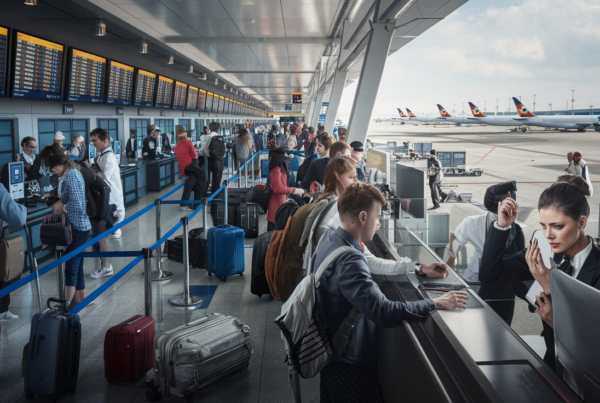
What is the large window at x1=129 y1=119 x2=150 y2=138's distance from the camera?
47.7 ft

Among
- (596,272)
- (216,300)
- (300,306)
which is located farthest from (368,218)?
(216,300)

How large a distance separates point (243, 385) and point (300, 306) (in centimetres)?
166

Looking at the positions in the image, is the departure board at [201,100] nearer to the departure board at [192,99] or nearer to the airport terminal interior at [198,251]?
the departure board at [192,99]

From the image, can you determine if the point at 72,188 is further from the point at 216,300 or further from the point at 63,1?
the point at 63,1

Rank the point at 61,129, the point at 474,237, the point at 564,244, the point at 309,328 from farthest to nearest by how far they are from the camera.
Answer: the point at 61,129 → the point at 474,237 → the point at 309,328 → the point at 564,244

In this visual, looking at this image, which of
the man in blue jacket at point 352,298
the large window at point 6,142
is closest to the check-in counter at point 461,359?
the man in blue jacket at point 352,298

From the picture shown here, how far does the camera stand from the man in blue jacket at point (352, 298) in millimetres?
2178

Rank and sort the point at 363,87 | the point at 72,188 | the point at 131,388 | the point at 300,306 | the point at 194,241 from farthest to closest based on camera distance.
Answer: the point at 363,87, the point at 194,241, the point at 72,188, the point at 131,388, the point at 300,306

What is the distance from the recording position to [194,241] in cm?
646

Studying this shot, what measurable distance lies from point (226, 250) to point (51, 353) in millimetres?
2907

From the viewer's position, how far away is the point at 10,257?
168 inches

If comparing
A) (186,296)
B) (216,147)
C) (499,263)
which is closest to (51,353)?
(186,296)

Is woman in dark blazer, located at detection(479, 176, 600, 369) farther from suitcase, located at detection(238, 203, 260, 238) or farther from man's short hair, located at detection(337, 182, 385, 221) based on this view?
suitcase, located at detection(238, 203, 260, 238)

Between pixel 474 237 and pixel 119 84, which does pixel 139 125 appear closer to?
pixel 119 84
